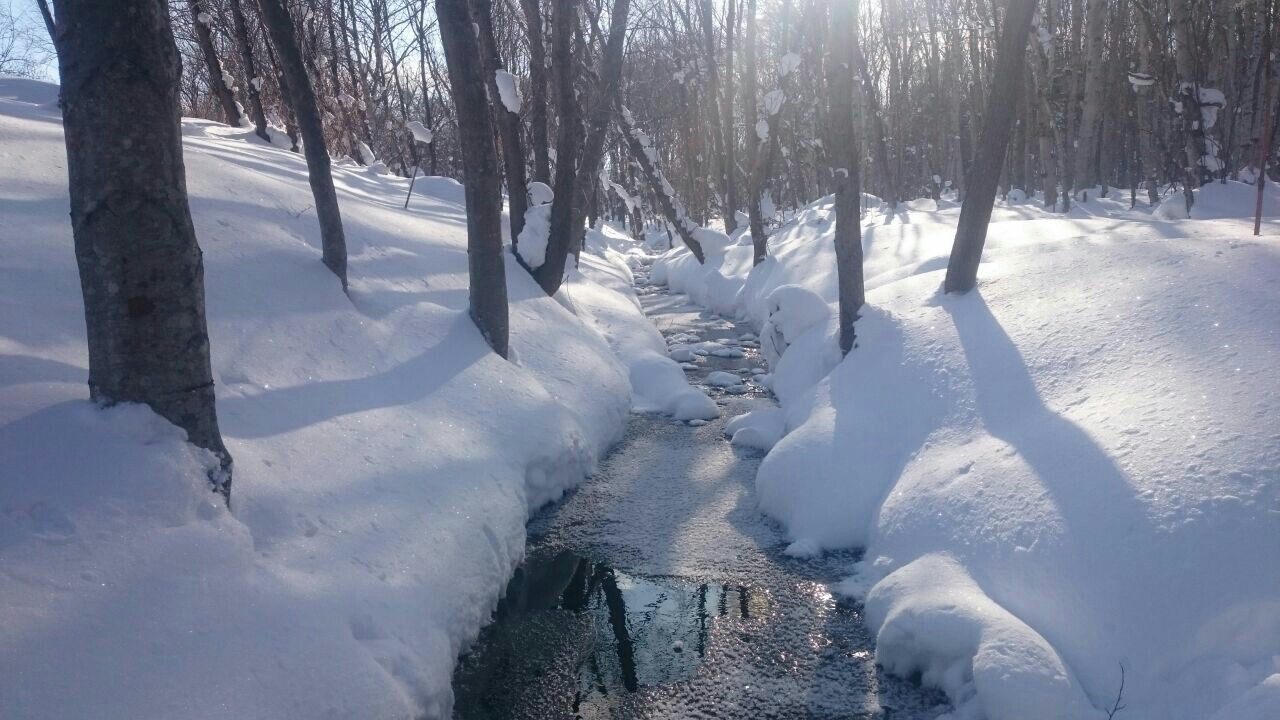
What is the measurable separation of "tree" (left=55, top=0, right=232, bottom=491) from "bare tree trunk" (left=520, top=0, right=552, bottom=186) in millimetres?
7504

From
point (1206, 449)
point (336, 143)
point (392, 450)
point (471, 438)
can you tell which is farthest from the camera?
point (336, 143)

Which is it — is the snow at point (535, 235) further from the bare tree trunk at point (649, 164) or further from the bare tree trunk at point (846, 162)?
the bare tree trunk at point (649, 164)

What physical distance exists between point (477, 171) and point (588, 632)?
4.34m

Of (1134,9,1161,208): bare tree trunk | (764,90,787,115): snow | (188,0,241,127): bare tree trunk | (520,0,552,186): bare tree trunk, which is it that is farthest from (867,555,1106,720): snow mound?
(188,0,241,127): bare tree trunk

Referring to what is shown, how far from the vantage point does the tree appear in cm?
296

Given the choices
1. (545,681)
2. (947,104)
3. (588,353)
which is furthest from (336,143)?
(947,104)

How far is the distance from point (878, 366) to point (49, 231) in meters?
6.43

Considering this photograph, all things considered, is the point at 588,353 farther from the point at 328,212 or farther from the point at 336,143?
the point at 336,143

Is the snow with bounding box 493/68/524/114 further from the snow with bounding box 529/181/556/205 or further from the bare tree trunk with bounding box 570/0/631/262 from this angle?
the snow with bounding box 529/181/556/205

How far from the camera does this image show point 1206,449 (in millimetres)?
3693

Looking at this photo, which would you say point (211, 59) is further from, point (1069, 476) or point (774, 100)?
point (1069, 476)

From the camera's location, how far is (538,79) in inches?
408

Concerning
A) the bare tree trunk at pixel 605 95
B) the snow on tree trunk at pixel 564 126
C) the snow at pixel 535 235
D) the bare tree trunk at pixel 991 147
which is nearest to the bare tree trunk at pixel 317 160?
the snow on tree trunk at pixel 564 126

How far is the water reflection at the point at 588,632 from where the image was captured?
13.0 feet
